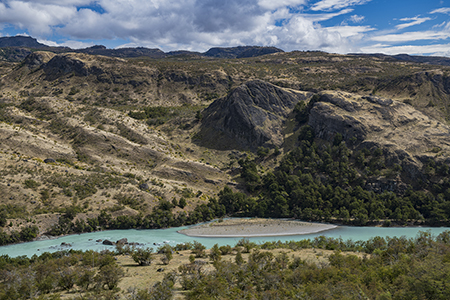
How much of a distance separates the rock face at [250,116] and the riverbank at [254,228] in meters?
36.0

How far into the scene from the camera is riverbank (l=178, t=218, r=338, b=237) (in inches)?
2630

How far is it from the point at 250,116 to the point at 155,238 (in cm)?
6171

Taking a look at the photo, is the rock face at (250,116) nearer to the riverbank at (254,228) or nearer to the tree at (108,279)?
the riverbank at (254,228)

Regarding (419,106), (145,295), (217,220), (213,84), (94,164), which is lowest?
(217,220)

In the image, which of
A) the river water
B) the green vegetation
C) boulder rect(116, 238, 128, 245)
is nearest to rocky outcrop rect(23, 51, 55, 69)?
the river water

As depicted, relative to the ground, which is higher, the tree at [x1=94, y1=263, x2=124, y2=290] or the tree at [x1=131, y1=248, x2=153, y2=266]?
the tree at [x1=94, y1=263, x2=124, y2=290]

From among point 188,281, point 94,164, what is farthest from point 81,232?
point 188,281

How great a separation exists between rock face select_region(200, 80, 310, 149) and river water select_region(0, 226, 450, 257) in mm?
43736

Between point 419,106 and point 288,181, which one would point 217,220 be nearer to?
point 288,181

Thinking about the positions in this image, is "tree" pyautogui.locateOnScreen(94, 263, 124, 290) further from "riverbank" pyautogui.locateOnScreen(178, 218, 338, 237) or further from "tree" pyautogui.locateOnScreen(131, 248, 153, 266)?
"riverbank" pyautogui.locateOnScreen(178, 218, 338, 237)

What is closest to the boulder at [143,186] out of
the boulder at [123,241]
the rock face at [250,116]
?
the boulder at [123,241]

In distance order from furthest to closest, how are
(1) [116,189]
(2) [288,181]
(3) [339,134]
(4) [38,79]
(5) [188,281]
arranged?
(4) [38,79], (3) [339,134], (2) [288,181], (1) [116,189], (5) [188,281]

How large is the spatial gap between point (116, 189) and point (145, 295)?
179 feet

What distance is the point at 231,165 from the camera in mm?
97000
